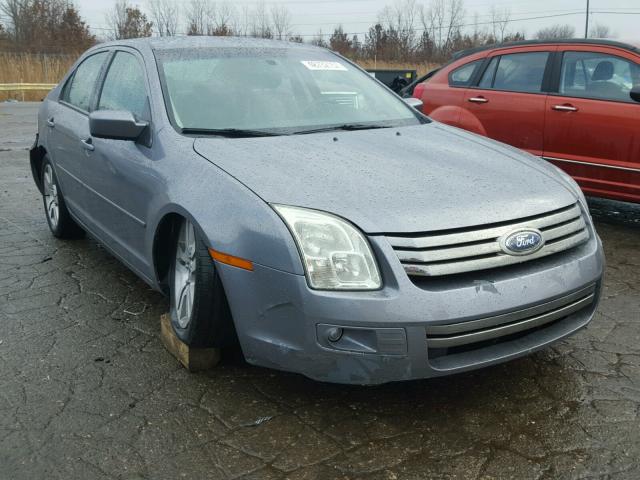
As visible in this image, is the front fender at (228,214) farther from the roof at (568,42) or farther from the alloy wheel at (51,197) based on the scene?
the roof at (568,42)

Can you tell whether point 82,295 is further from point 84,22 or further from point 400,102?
point 84,22

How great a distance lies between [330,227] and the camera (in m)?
2.51

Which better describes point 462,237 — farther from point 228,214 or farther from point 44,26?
point 44,26

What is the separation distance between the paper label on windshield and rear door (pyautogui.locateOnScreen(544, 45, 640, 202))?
234cm

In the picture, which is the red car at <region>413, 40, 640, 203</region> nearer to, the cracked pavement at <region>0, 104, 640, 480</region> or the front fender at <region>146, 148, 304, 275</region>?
the cracked pavement at <region>0, 104, 640, 480</region>

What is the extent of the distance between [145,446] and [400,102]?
263 cm

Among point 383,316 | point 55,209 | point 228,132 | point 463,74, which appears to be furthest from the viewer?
point 463,74

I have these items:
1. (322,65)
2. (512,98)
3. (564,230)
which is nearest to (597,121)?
(512,98)

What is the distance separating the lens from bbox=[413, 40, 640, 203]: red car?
5371mm

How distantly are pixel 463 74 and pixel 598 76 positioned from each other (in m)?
1.38

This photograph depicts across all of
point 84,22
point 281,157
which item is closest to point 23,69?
point 84,22

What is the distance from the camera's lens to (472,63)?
259 inches

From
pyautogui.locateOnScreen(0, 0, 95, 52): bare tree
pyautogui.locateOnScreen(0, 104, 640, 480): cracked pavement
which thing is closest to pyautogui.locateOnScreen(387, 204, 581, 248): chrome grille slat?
pyautogui.locateOnScreen(0, 104, 640, 480): cracked pavement

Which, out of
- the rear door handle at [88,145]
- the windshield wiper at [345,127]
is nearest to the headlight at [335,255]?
the windshield wiper at [345,127]
